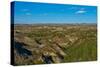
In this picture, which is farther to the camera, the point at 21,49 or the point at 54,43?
the point at 54,43

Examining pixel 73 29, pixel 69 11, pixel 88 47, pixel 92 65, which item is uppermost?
pixel 69 11

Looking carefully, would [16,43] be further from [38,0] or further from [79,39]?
[79,39]

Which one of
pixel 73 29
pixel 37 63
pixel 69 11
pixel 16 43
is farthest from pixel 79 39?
pixel 16 43

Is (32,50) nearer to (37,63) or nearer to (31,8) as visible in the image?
(37,63)

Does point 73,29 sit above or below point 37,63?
above

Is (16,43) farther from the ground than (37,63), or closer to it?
farther from the ground

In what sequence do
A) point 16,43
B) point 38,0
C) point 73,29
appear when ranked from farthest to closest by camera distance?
point 73,29 < point 38,0 < point 16,43

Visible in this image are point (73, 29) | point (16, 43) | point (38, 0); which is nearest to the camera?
point (16, 43)

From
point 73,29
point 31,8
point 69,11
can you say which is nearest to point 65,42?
point 73,29
